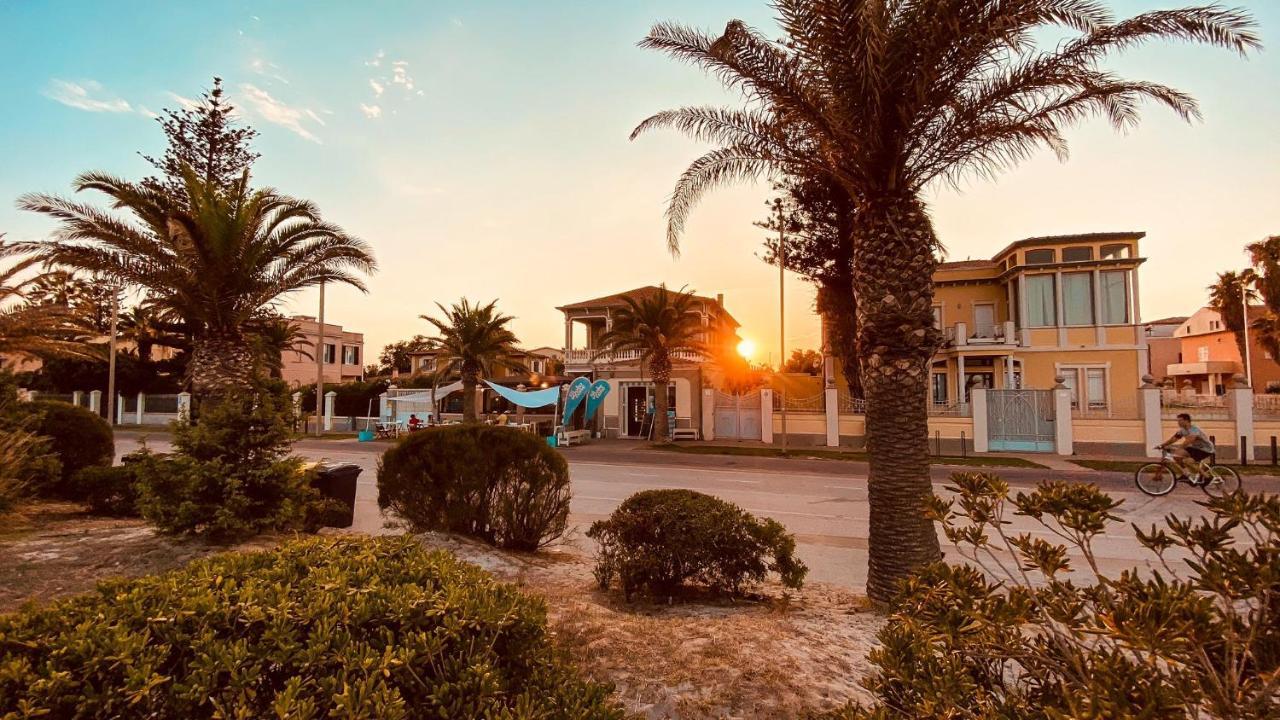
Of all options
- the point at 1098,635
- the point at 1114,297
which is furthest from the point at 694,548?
the point at 1114,297

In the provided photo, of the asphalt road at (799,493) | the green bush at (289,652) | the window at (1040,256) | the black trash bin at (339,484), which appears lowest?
the asphalt road at (799,493)

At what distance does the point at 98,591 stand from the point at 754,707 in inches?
114

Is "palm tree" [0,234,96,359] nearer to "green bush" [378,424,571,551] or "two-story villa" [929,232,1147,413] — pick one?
"green bush" [378,424,571,551]

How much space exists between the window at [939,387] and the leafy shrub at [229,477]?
90.1ft

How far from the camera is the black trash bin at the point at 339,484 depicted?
8343 mm

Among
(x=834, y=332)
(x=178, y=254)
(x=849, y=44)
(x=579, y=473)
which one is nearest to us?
(x=849, y=44)

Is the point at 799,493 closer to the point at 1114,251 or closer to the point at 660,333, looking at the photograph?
the point at 660,333

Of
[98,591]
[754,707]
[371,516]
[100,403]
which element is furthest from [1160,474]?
[100,403]

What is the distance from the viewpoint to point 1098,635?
1605mm

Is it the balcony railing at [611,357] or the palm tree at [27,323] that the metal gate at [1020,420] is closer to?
the balcony railing at [611,357]

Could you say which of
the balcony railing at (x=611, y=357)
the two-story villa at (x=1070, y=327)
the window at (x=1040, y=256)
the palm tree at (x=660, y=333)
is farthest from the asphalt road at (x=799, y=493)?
the window at (x=1040, y=256)

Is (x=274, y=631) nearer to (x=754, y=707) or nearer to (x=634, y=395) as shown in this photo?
(x=754, y=707)

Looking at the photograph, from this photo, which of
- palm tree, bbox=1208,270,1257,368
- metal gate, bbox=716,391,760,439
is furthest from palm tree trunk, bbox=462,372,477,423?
palm tree, bbox=1208,270,1257,368

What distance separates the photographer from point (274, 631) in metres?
1.74
